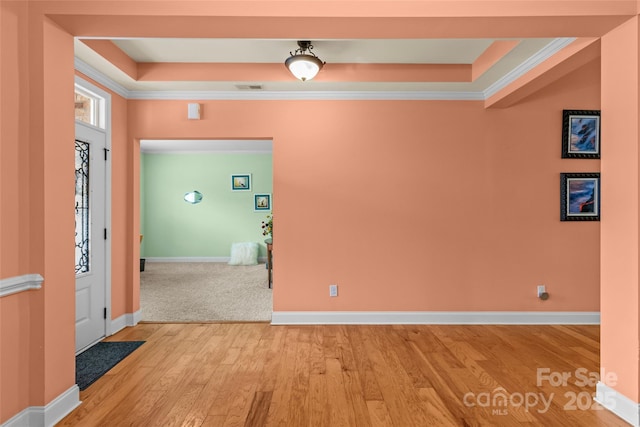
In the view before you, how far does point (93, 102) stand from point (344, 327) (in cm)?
338

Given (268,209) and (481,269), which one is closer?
(481,269)

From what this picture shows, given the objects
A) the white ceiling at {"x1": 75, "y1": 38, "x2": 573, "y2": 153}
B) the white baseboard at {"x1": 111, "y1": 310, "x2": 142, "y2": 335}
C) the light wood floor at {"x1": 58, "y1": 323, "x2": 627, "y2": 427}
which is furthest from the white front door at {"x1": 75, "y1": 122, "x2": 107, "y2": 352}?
the white ceiling at {"x1": 75, "y1": 38, "x2": 573, "y2": 153}

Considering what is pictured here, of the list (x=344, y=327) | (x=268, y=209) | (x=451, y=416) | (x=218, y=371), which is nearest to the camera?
(x=451, y=416)

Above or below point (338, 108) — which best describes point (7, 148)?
below

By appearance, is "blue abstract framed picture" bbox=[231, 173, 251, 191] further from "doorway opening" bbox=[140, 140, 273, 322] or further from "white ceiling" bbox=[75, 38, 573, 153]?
"white ceiling" bbox=[75, 38, 573, 153]

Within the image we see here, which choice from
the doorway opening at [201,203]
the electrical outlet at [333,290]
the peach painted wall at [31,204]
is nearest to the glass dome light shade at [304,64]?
the peach painted wall at [31,204]

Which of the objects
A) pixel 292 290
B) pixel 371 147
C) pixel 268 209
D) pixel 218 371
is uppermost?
pixel 371 147

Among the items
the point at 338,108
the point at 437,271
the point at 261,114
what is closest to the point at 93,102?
the point at 261,114

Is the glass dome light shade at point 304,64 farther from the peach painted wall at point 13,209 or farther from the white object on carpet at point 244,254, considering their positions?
the white object on carpet at point 244,254

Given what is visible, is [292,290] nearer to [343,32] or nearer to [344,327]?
[344,327]

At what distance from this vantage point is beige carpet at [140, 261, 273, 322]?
452 centimetres

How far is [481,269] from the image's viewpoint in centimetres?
416

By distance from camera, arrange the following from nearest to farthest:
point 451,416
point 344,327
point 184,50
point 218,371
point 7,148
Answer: point 7,148 → point 451,416 → point 218,371 → point 184,50 → point 344,327

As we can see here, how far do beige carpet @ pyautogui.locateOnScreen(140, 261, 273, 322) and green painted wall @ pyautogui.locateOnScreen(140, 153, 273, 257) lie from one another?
720mm
